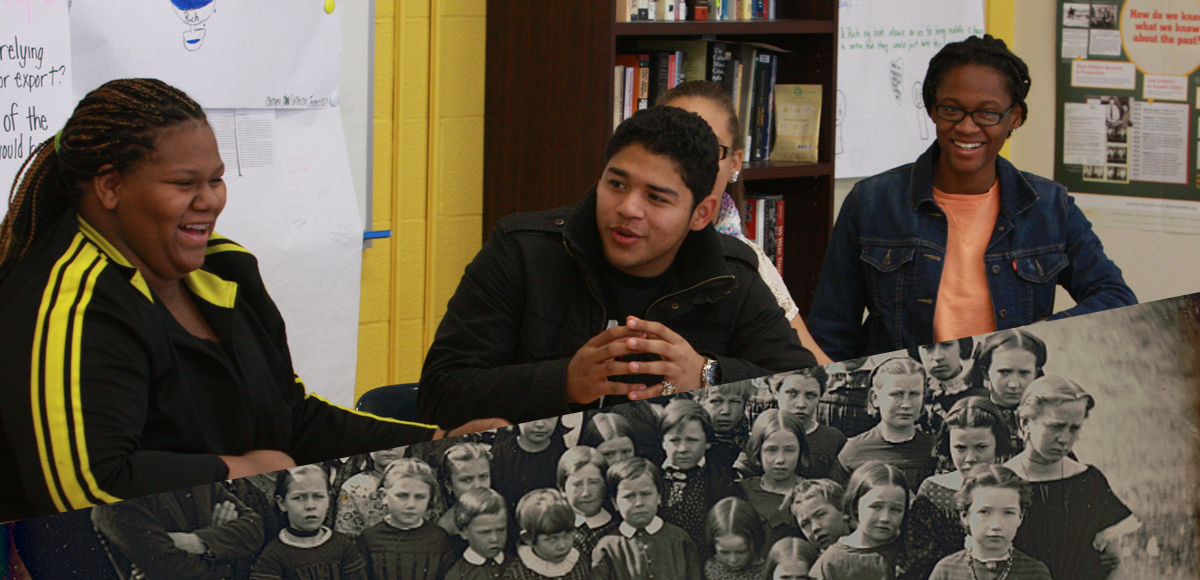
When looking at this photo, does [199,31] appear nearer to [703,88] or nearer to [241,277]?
[703,88]

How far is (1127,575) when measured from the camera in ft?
2.48

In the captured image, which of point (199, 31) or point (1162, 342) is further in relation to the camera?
point (199, 31)

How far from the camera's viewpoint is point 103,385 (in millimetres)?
489

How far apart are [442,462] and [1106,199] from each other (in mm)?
2123

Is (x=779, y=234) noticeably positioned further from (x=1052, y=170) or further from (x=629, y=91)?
(x=1052, y=170)

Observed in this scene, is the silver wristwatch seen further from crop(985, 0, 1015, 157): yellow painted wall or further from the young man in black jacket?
crop(985, 0, 1015, 157): yellow painted wall

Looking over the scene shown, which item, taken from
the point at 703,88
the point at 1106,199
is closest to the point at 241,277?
the point at 703,88

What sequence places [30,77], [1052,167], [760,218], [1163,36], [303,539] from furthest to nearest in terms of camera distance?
[1052,167]
[1163,36]
[760,218]
[30,77]
[303,539]

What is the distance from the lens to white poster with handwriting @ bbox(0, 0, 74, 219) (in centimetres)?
121

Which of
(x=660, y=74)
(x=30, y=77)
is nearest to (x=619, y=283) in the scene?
(x=30, y=77)

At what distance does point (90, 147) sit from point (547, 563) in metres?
0.26

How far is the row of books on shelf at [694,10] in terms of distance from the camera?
173 centimetres

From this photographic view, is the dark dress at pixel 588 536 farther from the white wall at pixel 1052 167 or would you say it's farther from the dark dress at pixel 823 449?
the white wall at pixel 1052 167

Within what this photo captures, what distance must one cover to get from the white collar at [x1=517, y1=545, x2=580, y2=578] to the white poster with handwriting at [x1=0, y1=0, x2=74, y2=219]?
0.91m
